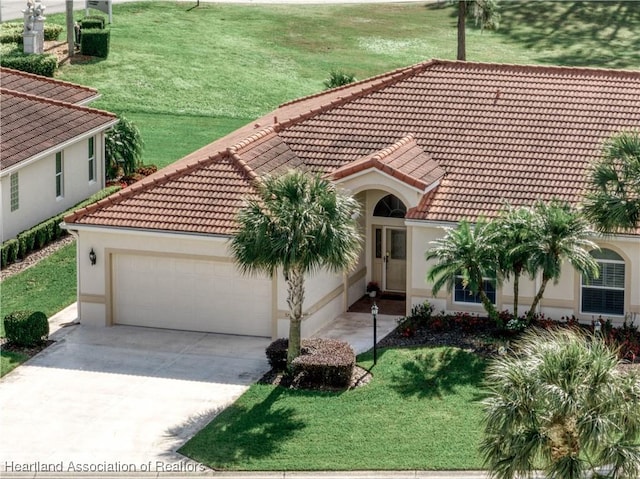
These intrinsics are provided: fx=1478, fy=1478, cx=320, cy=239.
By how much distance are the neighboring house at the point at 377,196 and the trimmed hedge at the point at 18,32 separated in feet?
72.7

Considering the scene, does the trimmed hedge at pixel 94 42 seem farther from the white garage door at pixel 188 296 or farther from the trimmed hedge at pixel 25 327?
the trimmed hedge at pixel 25 327

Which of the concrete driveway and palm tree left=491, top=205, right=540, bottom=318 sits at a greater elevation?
palm tree left=491, top=205, right=540, bottom=318

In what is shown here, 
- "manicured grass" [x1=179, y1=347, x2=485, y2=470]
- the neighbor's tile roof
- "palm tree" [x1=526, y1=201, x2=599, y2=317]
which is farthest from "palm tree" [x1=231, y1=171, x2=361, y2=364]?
"palm tree" [x1=526, y1=201, x2=599, y2=317]

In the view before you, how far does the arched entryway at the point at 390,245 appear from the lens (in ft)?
123

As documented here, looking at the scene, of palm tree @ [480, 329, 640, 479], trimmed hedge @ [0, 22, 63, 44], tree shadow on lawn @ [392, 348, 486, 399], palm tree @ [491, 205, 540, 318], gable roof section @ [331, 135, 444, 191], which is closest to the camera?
palm tree @ [480, 329, 640, 479]

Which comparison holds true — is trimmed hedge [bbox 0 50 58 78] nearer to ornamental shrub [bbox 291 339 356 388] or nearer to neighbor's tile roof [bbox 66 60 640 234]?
neighbor's tile roof [bbox 66 60 640 234]

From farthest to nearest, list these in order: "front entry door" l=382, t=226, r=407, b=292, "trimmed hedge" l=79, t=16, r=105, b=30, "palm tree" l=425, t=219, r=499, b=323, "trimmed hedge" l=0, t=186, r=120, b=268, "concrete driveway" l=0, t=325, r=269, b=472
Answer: "trimmed hedge" l=79, t=16, r=105, b=30 → "trimmed hedge" l=0, t=186, r=120, b=268 → "front entry door" l=382, t=226, r=407, b=292 → "palm tree" l=425, t=219, r=499, b=323 → "concrete driveway" l=0, t=325, r=269, b=472

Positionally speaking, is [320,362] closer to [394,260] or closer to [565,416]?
[394,260]

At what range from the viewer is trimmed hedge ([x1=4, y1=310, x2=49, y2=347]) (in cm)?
3344

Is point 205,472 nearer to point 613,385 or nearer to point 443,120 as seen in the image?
point 613,385

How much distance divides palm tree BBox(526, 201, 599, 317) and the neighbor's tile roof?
8.26 feet

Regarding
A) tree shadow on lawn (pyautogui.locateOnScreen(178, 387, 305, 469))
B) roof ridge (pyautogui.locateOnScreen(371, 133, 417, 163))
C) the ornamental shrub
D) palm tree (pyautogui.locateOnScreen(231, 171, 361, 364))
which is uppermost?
roof ridge (pyautogui.locateOnScreen(371, 133, 417, 163))

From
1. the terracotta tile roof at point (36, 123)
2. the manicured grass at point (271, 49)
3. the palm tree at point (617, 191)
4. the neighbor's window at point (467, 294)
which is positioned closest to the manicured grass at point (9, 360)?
the terracotta tile roof at point (36, 123)

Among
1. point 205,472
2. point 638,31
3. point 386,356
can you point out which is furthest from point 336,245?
point 638,31
